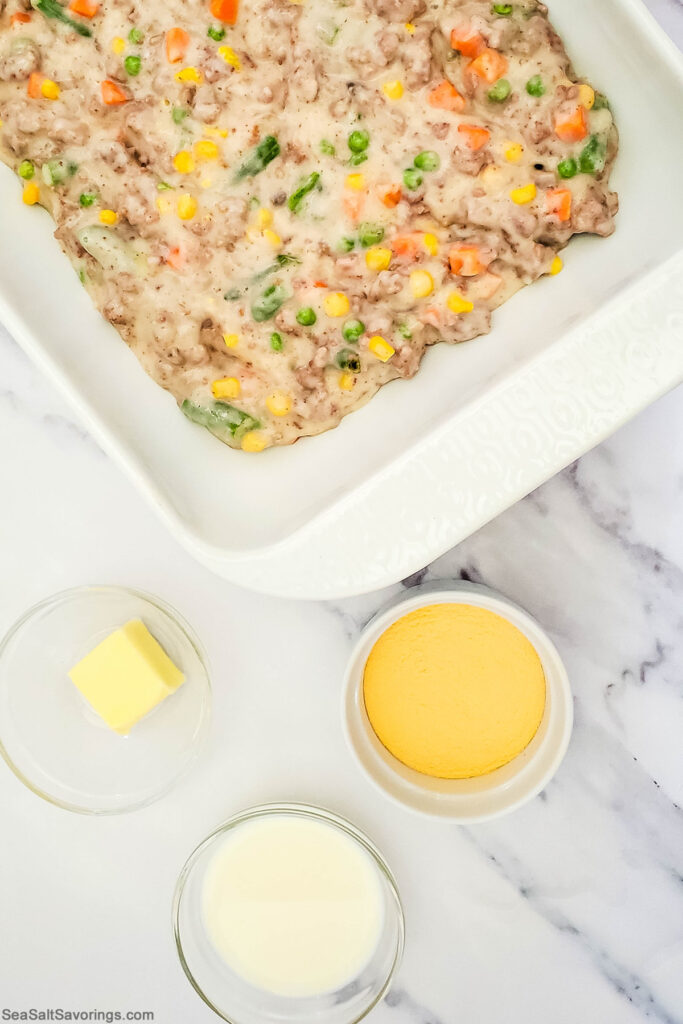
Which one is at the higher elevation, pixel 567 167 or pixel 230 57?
pixel 230 57

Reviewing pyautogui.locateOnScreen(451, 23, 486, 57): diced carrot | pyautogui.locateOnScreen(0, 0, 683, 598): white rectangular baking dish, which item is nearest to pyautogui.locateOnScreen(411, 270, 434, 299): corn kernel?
pyautogui.locateOnScreen(0, 0, 683, 598): white rectangular baking dish

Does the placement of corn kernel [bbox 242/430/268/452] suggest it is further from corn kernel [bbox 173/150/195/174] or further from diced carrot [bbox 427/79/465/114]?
diced carrot [bbox 427/79/465/114]

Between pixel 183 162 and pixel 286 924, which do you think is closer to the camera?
pixel 183 162

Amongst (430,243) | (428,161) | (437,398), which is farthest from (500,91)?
(437,398)

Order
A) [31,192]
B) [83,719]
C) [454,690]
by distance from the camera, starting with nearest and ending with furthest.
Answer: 1. [31,192]
2. [454,690]
3. [83,719]

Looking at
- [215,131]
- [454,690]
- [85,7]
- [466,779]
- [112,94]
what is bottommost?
[466,779]

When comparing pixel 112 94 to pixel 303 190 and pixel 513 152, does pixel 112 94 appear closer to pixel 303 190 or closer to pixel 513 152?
pixel 303 190

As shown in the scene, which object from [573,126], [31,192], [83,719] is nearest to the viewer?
[573,126]

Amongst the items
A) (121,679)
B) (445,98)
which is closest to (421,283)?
(445,98)
